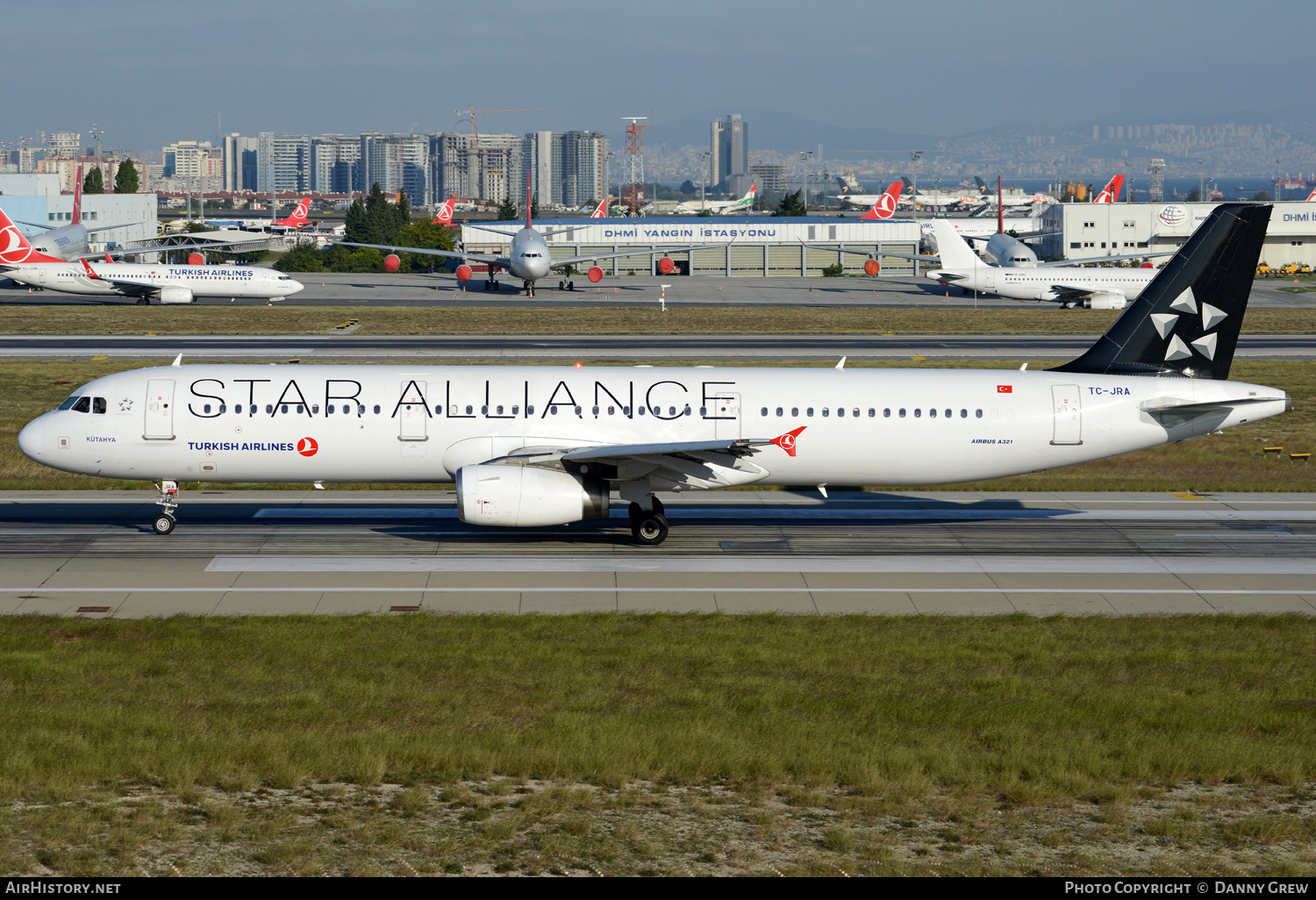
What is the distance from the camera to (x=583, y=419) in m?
29.5

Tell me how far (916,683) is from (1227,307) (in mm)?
16565

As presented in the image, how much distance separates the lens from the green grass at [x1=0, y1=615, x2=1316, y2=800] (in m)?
15.3

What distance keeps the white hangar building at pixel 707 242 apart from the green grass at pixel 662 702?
120 meters

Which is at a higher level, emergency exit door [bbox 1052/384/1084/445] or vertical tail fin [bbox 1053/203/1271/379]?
vertical tail fin [bbox 1053/203/1271/379]

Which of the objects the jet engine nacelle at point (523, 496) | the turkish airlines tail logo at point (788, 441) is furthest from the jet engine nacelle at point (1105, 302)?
the jet engine nacelle at point (523, 496)

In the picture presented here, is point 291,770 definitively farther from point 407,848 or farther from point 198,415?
point 198,415

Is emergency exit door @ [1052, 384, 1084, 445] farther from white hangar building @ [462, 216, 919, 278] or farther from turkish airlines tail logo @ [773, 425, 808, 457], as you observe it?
white hangar building @ [462, 216, 919, 278]

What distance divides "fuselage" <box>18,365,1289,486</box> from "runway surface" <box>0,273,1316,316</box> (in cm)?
6230

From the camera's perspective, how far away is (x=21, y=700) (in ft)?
58.0

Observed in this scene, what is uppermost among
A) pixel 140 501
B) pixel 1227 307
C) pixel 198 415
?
pixel 1227 307

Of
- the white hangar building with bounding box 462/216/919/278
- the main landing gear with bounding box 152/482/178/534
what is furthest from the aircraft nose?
the white hangar building with bounding box 462/216/919/278

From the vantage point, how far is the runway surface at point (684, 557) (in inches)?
988
